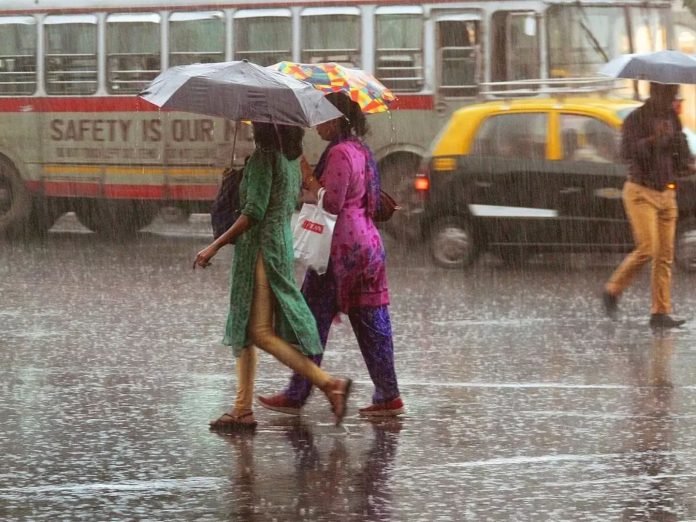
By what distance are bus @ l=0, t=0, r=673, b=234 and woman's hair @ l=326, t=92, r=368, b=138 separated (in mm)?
11205

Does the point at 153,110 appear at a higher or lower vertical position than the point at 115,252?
higher

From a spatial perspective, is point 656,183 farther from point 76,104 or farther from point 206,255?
point 76,104

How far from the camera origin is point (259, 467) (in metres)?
7.04

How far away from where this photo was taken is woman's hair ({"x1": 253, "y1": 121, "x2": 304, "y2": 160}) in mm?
7707

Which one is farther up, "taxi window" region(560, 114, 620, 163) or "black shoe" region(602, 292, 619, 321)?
"taxi window" region(560, 114, 620, 163)

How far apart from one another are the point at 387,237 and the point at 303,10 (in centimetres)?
298

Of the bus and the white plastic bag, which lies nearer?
the white plastic bag

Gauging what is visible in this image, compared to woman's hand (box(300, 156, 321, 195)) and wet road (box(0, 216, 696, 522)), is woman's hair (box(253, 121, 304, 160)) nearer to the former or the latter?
woman's hand (box(300, 156, 321, 195))

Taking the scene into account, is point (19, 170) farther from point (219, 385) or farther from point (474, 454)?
point (474, 454)

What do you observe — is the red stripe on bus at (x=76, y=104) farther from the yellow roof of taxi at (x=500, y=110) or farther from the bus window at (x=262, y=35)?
the yellow roof of taxi at (x=500, y=110)

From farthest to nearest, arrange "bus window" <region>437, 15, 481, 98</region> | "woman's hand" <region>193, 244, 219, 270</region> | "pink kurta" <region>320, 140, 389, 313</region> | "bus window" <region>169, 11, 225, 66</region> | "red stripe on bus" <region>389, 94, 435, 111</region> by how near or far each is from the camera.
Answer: "bus window" <region>169, 11, 225, 66</region> → "red stripe on bus" <region>389, 94, 435, 111</region> → "bus window" <region>437, 15, 481, 98</region> → "pink kurta" <region>320, 140, 389, 313</region> → "woman's hand" <region>193, 244, 219, 270</region>

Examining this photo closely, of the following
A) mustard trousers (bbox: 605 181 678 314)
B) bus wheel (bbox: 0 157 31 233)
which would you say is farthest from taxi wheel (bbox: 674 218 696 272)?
bus wheel (bbox: 0 157 31 233)

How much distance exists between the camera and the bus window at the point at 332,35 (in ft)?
67.5

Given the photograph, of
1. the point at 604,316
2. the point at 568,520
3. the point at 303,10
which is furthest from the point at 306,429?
the point at 303,10
